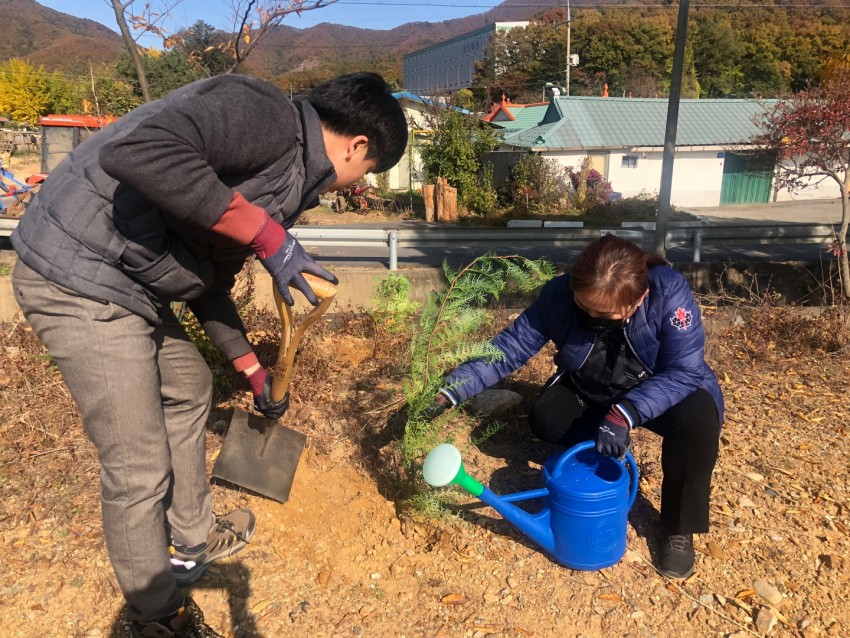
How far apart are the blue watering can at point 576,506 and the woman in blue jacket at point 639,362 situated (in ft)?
0.43

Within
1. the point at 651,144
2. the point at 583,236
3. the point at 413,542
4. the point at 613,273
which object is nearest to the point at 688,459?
the point at 613,273

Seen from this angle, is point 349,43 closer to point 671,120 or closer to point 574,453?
point 671,120

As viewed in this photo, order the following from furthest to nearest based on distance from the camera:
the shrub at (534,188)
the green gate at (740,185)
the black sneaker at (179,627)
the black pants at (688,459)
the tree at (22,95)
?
1. the tree at (22,95)
2. the green gate at (740,185)
3. the shrub at (534,188)
4. the black pants at (688,459)
5. the black sneaker at (179,627)

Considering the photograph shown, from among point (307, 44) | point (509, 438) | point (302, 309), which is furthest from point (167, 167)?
point (307, 44)

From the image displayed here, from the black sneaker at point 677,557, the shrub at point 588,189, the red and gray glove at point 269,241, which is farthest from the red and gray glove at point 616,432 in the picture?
the shrub at point 588,189

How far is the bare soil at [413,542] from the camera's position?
2203 mm

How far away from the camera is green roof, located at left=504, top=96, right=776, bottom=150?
69.2 feet

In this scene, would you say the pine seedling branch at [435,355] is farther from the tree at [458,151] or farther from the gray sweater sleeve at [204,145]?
the tree at [458,151]

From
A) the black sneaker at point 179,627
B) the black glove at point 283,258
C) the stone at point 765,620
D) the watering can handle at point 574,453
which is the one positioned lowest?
the stone at point 765,620

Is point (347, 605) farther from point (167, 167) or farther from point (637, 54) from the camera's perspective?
point (637, 54)

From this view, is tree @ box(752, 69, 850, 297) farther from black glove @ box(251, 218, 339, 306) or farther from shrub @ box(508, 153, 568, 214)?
shrub @ box(508, 153, 568, 214)

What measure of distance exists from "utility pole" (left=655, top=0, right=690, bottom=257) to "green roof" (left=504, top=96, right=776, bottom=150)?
1407 cm

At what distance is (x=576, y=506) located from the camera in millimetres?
2229

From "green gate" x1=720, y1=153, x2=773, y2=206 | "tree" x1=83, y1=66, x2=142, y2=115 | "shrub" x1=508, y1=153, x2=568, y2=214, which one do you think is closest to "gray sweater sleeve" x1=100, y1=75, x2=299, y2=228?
"tree" x1=83, y1=66, x2=142, y2=115
